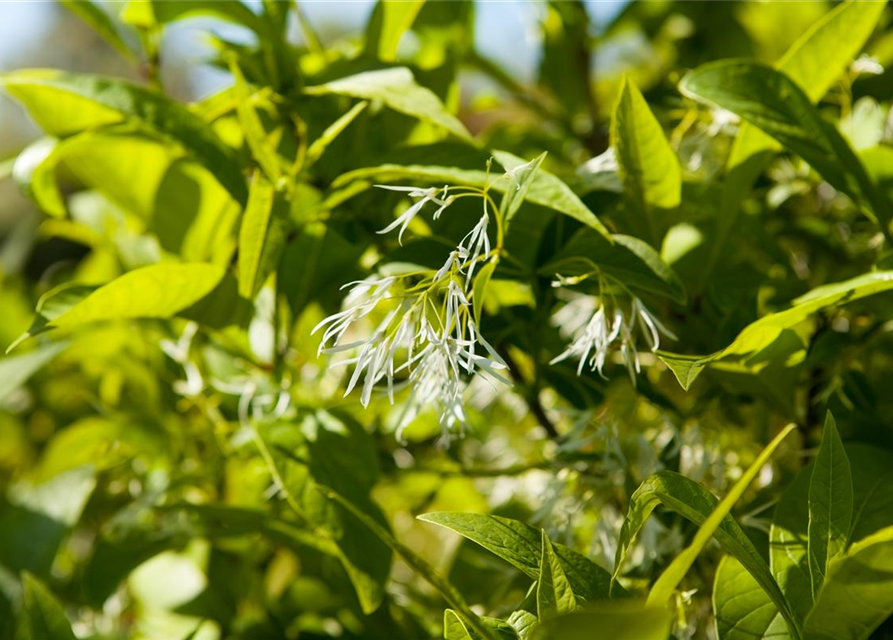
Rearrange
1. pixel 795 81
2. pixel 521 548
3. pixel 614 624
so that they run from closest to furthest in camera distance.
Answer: pixel 614 624 → pixel 521 548 → pixel 795 81

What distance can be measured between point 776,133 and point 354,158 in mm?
204

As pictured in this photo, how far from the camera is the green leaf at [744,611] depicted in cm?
30

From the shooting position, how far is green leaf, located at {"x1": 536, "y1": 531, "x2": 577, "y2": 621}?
27cm

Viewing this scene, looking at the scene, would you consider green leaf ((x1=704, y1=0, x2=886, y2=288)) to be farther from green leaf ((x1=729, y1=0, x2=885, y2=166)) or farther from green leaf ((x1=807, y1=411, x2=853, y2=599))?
green leaf ((x1=807, y1=411, x2=853, y2=599))

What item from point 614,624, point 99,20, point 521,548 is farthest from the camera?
point 99,20

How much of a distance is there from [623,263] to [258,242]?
15cm

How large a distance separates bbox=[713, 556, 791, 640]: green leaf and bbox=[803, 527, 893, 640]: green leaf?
0.02 meters

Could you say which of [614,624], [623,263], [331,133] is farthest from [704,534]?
[331,133]

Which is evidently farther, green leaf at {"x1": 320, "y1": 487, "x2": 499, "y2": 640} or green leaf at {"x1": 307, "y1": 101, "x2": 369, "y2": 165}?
green leaf at {"x1": 307, "y1": 101, "x2": 369, "y2": 165}

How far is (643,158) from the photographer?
0.37 meters

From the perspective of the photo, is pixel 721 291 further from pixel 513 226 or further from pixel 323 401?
pixel 323 401

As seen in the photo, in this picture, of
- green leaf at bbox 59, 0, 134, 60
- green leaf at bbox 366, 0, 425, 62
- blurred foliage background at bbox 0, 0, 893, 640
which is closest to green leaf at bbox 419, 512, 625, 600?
blurred foliage background at bbox 0, 0, 893, 640

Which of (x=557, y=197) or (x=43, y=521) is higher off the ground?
(x=557, y=197)

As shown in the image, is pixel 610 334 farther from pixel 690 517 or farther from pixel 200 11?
pixel 200 11
